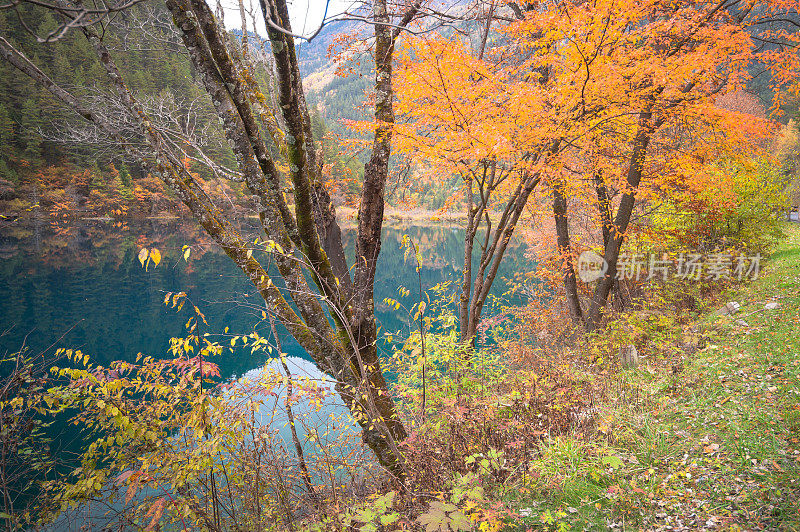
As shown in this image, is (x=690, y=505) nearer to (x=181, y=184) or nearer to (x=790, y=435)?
(x=790, y=435)

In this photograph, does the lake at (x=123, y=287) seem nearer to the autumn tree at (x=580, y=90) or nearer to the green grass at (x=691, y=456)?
the autumn tree at (x=580, y=90)

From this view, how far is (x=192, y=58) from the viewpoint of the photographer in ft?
9.20

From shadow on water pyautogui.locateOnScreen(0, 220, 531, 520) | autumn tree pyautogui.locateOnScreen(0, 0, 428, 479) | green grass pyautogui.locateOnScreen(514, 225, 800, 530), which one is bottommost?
shadow on water pyautogui.locateOnScreen(0, 220, 531, 520)

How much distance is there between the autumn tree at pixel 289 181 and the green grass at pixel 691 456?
59.6 inches

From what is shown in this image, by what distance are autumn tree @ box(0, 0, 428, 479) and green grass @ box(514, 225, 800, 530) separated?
1515 millimetres

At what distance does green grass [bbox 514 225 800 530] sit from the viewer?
8.16 ft

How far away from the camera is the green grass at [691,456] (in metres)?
2.49

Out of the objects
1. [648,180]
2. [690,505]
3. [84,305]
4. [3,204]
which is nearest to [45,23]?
[3,204]

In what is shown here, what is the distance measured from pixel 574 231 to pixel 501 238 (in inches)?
383

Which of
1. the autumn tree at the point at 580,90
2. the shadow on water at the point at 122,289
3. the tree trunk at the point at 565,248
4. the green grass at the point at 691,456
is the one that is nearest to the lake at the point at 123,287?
the shadow on water at the point at 122,289

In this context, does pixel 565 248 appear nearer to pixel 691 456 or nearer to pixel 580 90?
pixel 580 90

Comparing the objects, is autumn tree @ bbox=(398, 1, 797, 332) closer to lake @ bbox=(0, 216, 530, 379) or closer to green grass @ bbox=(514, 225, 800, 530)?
lake @ bbox=(0, 216, 530, 379)

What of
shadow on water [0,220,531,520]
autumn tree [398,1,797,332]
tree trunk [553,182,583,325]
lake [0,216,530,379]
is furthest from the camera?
lake [0,216,530,379]

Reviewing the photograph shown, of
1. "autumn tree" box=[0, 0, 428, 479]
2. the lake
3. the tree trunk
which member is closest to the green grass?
"autumn tree" box=[0, 0, 428, 479]
